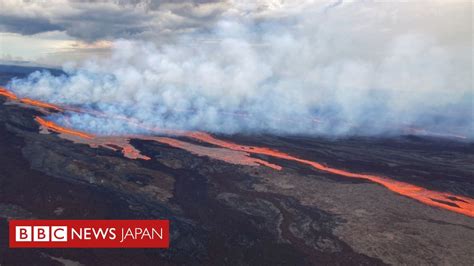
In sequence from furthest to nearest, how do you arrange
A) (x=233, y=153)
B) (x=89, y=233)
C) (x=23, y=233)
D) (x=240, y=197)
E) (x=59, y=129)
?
(x=59, y=129), (x=233, y=153), (x=240, y=197), (x=89, y=233), (x=23, y=233)

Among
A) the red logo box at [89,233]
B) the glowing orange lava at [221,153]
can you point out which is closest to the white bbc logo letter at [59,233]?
the red logo box at [89,233]

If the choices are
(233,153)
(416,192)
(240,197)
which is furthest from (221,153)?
(416,192)

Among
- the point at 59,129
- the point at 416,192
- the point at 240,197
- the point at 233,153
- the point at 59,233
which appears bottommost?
the point at 59,233

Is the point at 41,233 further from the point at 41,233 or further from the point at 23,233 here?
the point at 23,233

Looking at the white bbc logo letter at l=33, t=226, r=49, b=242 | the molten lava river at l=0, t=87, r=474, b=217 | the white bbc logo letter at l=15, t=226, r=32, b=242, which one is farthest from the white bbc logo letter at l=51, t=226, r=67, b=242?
the molten lava river at l=0, t=87, r=474, b=217

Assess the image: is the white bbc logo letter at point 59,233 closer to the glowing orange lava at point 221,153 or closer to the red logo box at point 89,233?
the red logo box at point 89,233

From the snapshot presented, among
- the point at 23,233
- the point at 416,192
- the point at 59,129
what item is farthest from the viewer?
the point at 59,129

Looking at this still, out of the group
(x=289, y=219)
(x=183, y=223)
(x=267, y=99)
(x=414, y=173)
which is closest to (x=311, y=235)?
(x=289, y=219)
